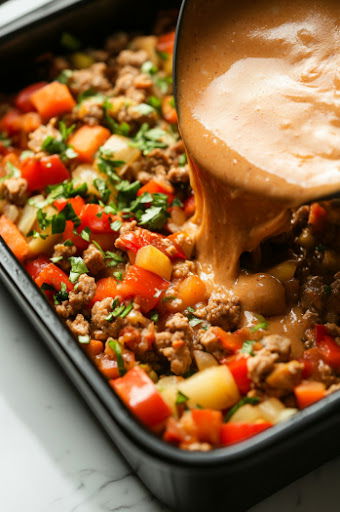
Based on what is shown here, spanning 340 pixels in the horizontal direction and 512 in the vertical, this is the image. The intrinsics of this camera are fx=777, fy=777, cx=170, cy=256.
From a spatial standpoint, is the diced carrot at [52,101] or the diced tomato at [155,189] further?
the diced carrot at [52,101]

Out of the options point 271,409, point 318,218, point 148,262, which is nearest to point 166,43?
point 318,218

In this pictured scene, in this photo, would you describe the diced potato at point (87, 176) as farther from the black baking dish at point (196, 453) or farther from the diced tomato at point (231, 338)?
the diced tomato at point (231, 338)

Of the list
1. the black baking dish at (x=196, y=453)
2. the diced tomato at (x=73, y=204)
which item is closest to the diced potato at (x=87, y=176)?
the diced tomato at (x=73, y=204)

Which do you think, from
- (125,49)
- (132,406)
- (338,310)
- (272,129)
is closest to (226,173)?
(272,129)

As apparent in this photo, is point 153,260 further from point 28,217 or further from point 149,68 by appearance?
point 149,68

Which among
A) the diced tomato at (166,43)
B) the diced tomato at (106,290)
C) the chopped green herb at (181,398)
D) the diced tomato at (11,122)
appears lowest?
the chopped green herb at (181,398)

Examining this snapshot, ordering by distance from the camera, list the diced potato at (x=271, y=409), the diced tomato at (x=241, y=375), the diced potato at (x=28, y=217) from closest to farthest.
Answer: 1. the diced potato at (x=271, y=409)
2. the diced tomato at (x=241, y=375)
3. the diced potato at (x=28, y=217)

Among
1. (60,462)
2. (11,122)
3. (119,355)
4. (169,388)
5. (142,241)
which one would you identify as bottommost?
(60,462)
